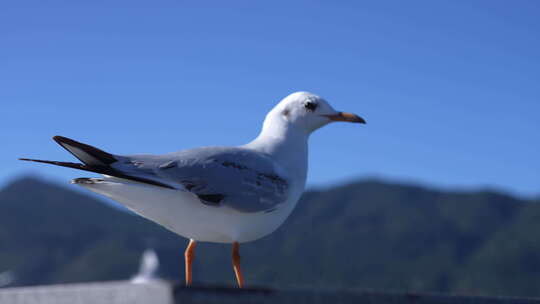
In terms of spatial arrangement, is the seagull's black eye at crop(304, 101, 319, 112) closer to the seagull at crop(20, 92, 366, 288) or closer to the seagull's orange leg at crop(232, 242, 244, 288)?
the seagull at crop(20, 92, 366, 288)

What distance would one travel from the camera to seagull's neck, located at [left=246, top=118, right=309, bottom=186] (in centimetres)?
701

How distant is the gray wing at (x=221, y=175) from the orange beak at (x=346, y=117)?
107 centimetres

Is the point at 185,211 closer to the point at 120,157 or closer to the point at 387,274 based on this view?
the point at 120,157

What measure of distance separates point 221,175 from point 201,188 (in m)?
0.26

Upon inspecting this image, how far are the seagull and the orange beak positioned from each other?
2.88ft

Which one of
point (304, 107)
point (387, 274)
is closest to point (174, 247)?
point (387, 274)

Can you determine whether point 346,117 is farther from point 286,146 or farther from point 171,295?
point 171,295

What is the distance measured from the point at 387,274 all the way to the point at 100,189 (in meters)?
193

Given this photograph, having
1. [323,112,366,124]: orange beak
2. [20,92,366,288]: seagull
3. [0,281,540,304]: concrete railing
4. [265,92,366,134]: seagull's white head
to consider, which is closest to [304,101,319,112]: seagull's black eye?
[265,92,366,134]: seagull's white head

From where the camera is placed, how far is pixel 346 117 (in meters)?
7.39

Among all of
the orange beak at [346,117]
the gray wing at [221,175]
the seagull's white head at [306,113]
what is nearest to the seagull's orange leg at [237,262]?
the gray wing at [221,175]

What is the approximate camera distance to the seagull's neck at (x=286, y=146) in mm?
7012

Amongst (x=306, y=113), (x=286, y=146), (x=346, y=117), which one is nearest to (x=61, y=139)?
(x=286, y=146)

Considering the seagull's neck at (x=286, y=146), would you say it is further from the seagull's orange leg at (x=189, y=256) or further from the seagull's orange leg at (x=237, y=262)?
the seagull's orange leg at (x=189, y=256)
